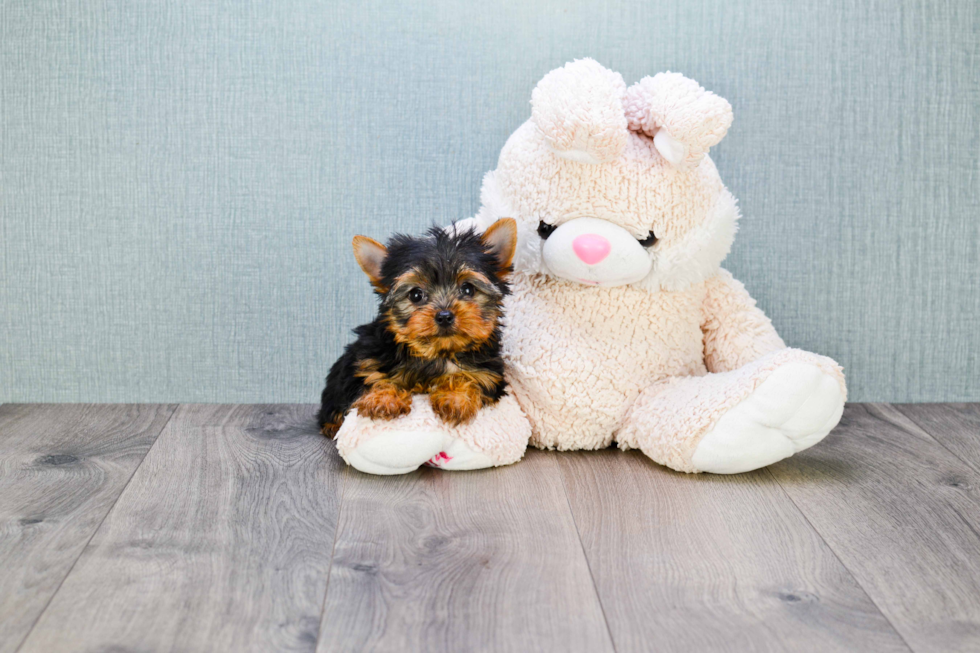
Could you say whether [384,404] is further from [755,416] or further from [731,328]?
[731,328]

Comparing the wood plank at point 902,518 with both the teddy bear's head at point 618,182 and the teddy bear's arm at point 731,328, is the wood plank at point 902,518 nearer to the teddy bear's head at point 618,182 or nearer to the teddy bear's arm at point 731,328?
the teddy bear's arm at point 731,328

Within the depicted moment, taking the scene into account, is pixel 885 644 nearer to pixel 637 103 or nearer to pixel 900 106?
pixel 637 103

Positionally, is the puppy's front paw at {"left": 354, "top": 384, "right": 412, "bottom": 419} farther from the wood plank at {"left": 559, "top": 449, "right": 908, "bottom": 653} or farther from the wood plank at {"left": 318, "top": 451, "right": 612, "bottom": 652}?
the wood plank at {"left": 559, "top": 449, "right": 908, "bottom": 653}

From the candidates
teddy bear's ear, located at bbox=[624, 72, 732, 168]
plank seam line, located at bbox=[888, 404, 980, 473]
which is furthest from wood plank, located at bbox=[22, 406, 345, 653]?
plank seam line, located at bbox=[888, 404, 980, 473]

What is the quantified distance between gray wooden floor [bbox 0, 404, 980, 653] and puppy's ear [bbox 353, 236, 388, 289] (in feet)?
1.31

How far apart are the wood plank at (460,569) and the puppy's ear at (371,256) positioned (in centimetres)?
40

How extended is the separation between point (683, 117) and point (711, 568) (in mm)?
830

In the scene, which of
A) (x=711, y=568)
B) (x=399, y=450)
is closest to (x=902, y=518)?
(x=711, y=568)

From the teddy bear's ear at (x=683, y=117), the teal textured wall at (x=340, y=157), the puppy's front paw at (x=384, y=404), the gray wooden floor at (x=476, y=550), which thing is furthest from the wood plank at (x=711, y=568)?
the teal textured wall at (x=340, y=157)

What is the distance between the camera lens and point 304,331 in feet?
7.48

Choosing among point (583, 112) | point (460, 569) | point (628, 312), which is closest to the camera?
point (460, 569)

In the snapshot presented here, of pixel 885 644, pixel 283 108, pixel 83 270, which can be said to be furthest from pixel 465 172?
pixel 885 644

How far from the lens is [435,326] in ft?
5.41

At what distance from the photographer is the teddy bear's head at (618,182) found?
1713mm
